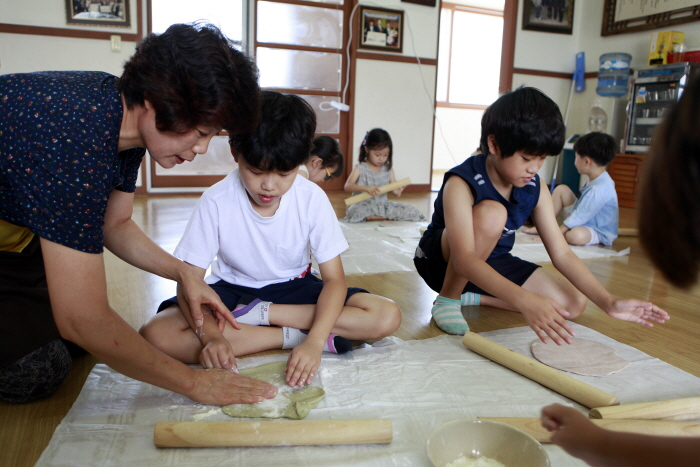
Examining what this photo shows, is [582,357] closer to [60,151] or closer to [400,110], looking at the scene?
[60,151]

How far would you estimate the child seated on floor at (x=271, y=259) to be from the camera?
1.06 metres

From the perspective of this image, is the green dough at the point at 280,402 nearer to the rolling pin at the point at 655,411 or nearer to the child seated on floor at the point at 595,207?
the rolling pin at the point at 655,411

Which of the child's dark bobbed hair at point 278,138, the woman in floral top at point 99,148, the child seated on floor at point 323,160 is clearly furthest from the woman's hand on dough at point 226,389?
the child seated on floor at point 323,160

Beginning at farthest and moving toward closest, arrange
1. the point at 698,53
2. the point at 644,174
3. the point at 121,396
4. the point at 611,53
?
the point at 611,53, the point at 698,53, the point at 121,396, the point at 644,174

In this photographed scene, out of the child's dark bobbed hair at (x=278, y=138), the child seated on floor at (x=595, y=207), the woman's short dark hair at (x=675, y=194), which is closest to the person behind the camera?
the woman's short dark hair at (x=675, y=194)

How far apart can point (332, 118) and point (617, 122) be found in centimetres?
252

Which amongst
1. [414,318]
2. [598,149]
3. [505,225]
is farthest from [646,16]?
[414,318]

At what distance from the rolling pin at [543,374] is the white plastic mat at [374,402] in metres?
0.02

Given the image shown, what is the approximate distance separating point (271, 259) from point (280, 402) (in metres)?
0.39

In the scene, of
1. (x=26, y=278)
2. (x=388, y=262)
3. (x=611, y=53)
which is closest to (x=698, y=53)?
(x=611, y=53)

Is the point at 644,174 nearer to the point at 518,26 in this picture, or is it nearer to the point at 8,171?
the point at 8,171

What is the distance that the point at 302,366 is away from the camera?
0.98 metres

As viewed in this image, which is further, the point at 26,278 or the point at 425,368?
the point at 425,368

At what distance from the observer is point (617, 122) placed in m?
4.57
